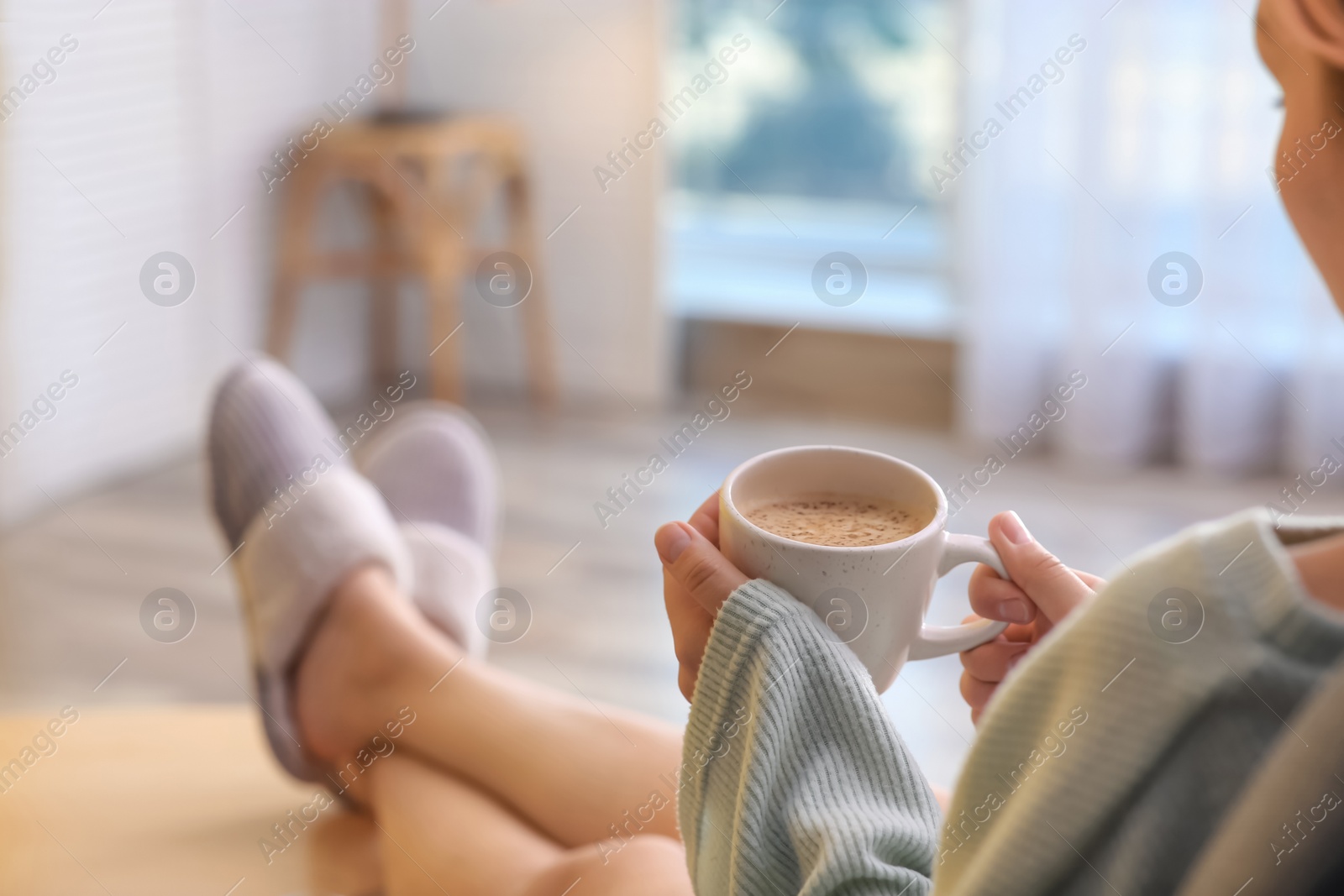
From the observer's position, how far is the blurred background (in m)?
2.16

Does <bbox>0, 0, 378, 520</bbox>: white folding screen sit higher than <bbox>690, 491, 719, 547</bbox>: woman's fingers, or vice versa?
<bbox>690, 491, 719, 547</bbox>: woman's fingers

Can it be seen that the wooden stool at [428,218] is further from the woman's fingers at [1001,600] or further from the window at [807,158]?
the woman's fingers at [1001,600]

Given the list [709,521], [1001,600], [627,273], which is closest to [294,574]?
[709,521]

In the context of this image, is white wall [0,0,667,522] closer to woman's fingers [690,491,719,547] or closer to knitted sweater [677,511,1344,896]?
woman's fingers [690,491,719,547]

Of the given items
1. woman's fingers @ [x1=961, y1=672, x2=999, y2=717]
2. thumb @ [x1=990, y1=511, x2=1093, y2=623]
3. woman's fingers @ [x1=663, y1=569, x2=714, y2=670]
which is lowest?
woman's fingers @ [x1=961, y1=672, x2=999, y2=717]

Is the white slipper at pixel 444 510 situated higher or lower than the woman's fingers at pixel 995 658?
Answer: lower

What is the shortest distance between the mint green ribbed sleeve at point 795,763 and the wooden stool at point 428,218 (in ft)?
6.86

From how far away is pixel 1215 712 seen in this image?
1.35ft

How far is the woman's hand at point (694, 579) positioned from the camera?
0.61 m

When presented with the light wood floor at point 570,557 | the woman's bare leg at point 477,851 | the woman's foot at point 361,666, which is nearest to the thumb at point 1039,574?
the woman's bare leg at point 477,851

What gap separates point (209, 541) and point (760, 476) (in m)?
1.79

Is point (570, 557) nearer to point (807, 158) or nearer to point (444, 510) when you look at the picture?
point (444, 510)

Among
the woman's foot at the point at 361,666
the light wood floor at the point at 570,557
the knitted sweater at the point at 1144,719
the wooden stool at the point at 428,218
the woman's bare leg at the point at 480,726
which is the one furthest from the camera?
the wooden stool at the point at 428,218

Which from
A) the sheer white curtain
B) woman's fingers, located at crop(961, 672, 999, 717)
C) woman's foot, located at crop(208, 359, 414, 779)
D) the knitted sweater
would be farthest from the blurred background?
the knitted sweater
